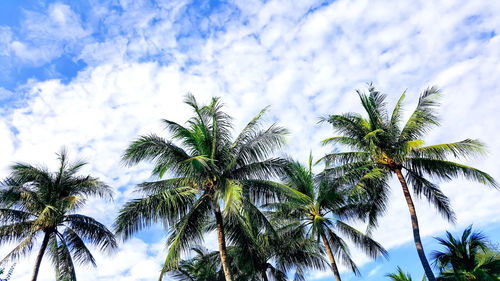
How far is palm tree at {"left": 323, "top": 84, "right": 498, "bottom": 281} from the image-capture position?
673 inches

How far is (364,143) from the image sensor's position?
1872 centimetres

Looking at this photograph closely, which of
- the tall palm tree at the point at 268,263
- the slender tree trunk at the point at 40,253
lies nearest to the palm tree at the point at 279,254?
the tall palm tree at the point at 268,263

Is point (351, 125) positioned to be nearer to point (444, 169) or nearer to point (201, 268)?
point (444, 169)

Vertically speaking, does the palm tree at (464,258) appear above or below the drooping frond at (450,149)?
below

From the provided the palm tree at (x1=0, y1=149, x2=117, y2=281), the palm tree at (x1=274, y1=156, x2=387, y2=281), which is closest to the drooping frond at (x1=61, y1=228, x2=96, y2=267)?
the palm tree at (x1=0, y1=149, x2=117, y2=281)

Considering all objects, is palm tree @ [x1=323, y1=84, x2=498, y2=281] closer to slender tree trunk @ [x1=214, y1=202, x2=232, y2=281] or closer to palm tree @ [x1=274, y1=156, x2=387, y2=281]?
palm tree @ [x1=274, y1=156, x2=387, y2=281]

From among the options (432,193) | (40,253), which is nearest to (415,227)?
(432,193)

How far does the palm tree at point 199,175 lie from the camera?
1405 cm

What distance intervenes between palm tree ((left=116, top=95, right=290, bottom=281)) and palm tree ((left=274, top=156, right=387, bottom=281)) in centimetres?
465

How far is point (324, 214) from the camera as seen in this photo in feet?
67.0

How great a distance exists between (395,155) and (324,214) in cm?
Result: 520

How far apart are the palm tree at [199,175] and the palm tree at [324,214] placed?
4.65 metres

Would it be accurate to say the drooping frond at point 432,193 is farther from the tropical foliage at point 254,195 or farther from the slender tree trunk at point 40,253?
the slender tree trunk at point 40,253

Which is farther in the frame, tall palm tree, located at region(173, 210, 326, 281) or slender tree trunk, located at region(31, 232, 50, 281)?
tall palm tree, located at region(173, 210, 326, 281)
